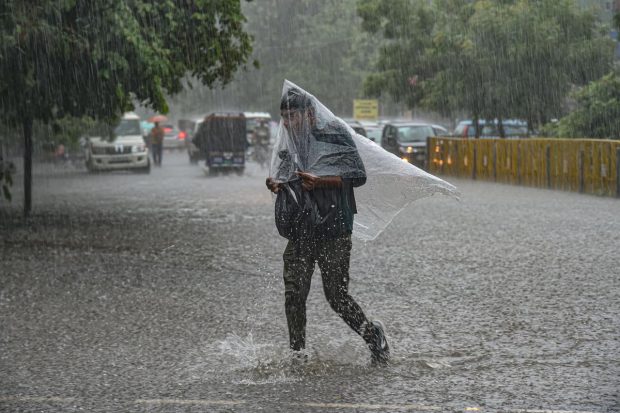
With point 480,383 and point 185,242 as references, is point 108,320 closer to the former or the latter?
point 480,383

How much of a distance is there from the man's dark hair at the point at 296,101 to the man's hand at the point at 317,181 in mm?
397

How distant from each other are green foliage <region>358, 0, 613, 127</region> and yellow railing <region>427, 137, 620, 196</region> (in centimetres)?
422

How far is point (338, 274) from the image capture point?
6875mm

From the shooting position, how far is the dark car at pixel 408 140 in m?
35.1

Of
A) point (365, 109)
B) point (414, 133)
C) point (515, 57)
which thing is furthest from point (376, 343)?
point (365, 109)

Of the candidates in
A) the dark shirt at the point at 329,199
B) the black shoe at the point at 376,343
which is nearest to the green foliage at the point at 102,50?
the dark shirt at the point at 329,199

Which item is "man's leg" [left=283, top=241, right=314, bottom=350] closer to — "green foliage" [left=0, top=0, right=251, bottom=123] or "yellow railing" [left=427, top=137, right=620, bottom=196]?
"green foliage" [left=0, top=0, right=251, bottom=123]

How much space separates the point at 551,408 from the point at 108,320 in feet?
13.4

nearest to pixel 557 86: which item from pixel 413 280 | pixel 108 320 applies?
pixel 413 280

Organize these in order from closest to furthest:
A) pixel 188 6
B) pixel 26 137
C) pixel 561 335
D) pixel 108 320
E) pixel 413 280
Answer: pixel 561 335 < pixel 108 320 < pixel 413 280 < pixel 188 6 < pixel 26 137

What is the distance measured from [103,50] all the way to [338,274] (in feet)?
25.8

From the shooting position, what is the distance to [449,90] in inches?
1535

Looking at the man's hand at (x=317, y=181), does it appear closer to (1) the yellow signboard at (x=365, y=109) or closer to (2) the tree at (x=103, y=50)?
(2) the tree at (x=103, y=50)

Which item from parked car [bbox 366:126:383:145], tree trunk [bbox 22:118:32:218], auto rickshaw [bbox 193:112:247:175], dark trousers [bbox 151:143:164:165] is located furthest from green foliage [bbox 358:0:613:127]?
tree trunk [bbox 22:118:32:218]
